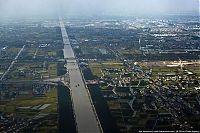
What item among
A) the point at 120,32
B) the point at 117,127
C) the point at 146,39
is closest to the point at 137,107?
the point at 117,127

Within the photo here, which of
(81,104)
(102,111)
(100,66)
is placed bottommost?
(102,111)

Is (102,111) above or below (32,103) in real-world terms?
below

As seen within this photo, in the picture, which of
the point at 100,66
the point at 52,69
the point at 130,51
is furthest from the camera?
the point at 130,51

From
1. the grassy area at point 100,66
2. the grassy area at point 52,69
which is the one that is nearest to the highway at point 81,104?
the grassy area at point 52,69

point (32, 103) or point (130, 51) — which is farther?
point (130, 51)

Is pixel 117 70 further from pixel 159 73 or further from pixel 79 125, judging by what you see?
pixel 79 125

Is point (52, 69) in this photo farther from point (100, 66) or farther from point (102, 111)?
point (102, 111)

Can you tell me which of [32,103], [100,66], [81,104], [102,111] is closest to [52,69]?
[100,66]

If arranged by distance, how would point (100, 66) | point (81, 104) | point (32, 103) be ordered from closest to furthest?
point (81, 104)
point (32, 103)
point (100, 66)
